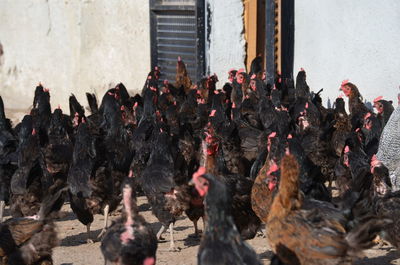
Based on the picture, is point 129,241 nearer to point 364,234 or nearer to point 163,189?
point 364,234

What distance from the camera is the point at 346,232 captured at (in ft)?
21.6

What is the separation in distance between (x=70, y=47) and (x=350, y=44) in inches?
276

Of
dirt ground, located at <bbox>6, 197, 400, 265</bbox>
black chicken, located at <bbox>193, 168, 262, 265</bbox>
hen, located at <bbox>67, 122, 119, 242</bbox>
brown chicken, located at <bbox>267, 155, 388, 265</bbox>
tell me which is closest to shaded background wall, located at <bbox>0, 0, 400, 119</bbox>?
dirt ground, located at <bbox>6, 197, 400, 265</bbox>

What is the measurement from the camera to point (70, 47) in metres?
17.3

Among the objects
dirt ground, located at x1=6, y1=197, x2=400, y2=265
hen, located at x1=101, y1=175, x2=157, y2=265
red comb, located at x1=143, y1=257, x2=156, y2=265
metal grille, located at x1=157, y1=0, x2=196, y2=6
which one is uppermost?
metal grille, located at x1=157, y1=0, x2=196, y2=6

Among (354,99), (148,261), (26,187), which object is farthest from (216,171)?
(354,99)

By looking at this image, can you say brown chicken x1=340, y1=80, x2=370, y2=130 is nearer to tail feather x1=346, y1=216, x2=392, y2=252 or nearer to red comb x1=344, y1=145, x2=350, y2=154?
red comb x1=344, y1=145, x2=350, y2=154

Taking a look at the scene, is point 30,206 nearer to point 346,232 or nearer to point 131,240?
point 131,240

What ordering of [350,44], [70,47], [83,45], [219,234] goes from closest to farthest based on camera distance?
1. [219,234]
2. [350,44]
3. [83,45]
4. [70,47]

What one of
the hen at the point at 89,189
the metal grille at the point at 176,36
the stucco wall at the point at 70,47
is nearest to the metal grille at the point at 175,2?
the metal grille at the point at 176,36

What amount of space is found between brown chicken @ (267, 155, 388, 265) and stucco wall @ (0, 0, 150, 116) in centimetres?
961

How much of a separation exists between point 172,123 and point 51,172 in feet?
6.35

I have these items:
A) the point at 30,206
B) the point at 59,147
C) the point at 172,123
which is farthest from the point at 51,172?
the point at 172,123

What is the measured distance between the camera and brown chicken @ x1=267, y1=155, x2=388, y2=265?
6.37m
